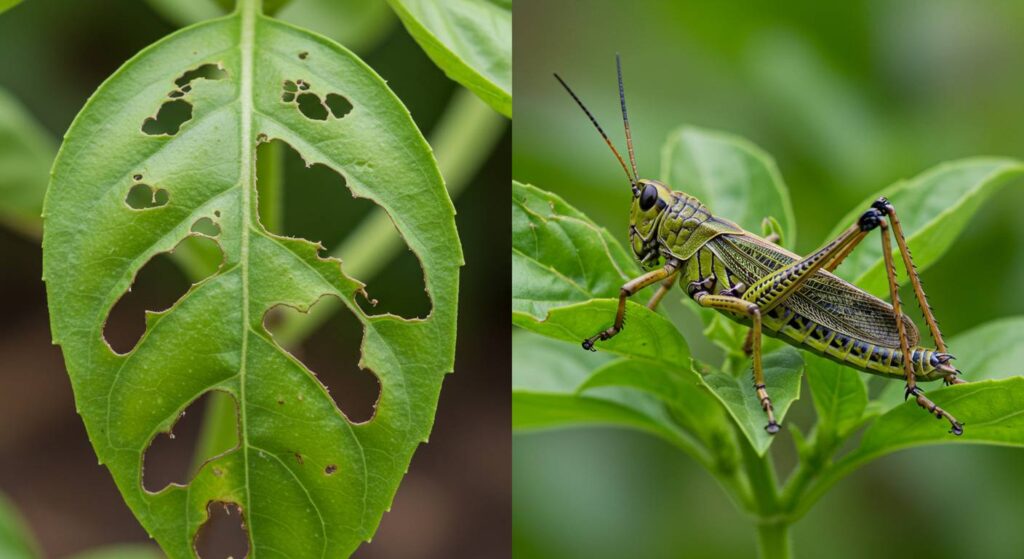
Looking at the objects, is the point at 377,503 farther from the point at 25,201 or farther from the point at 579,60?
the point at 579,60

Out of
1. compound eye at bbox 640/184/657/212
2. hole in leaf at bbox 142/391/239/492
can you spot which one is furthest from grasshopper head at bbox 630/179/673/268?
hole in leaf at bbox 142/391/239/492

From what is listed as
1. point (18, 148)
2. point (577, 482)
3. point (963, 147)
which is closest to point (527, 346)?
point (577, 482)

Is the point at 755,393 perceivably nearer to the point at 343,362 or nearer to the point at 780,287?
the point at 780,287

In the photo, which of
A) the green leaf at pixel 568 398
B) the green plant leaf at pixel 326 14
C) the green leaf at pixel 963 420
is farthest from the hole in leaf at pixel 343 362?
the green leaf at pixel 963 420

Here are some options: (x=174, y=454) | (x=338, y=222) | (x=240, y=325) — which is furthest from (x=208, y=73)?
(x=174, y=454)

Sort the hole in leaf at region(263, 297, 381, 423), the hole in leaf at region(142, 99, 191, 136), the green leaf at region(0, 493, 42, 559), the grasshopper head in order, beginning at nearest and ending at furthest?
the grasshopper head < the green leaf at region(0, 493, 42, 559) < the hole in leaf at region(142, 99, 191, 136) < the hole in leaf at region(263, 297, 381, 423)

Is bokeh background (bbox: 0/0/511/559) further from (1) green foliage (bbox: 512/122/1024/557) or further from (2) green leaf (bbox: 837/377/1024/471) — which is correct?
(2) green leaf (bbox: 837/377/1024/471)

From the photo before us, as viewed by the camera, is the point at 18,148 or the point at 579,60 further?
the point at 579,60
